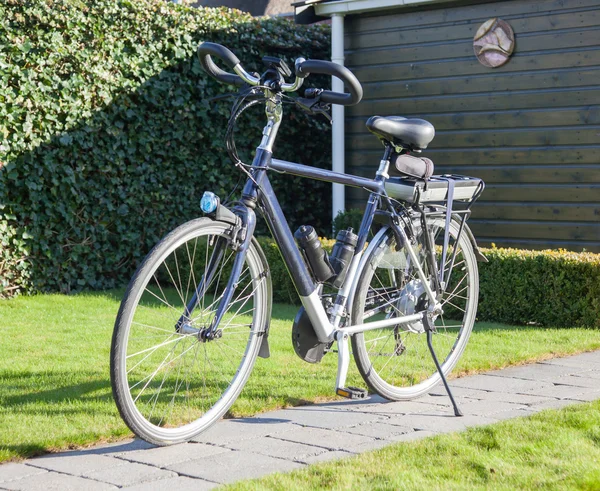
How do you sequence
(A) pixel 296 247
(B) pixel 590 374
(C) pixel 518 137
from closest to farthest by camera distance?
1. (A) pixel 296 247
2. (B) pixel 590 374
3. (C) pixel 518 137

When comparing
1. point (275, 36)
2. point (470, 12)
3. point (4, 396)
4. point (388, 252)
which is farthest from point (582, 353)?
point (275, 36)

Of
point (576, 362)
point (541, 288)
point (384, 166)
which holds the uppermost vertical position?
point (384, 166)

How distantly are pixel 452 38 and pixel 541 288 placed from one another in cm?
331

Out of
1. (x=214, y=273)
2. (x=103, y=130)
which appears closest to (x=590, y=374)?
(x=214, y=273)

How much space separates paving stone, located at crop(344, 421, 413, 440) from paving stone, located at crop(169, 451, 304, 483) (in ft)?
1.59

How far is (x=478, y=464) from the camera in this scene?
308 centimetres

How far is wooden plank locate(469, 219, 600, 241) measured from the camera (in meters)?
8.22

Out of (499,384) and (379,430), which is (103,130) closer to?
(499,384)

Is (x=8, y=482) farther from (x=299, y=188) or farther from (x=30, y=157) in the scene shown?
(x=299, y=188)

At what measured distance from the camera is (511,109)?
8664mm

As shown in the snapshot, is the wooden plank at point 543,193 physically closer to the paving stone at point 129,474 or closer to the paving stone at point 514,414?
the paving stone at point 514,414

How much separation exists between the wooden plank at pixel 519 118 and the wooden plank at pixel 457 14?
0.90 m

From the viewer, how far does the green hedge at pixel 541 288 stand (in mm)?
6500

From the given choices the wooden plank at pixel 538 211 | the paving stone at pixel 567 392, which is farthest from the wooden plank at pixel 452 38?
the paving stone at pixel 567 392
